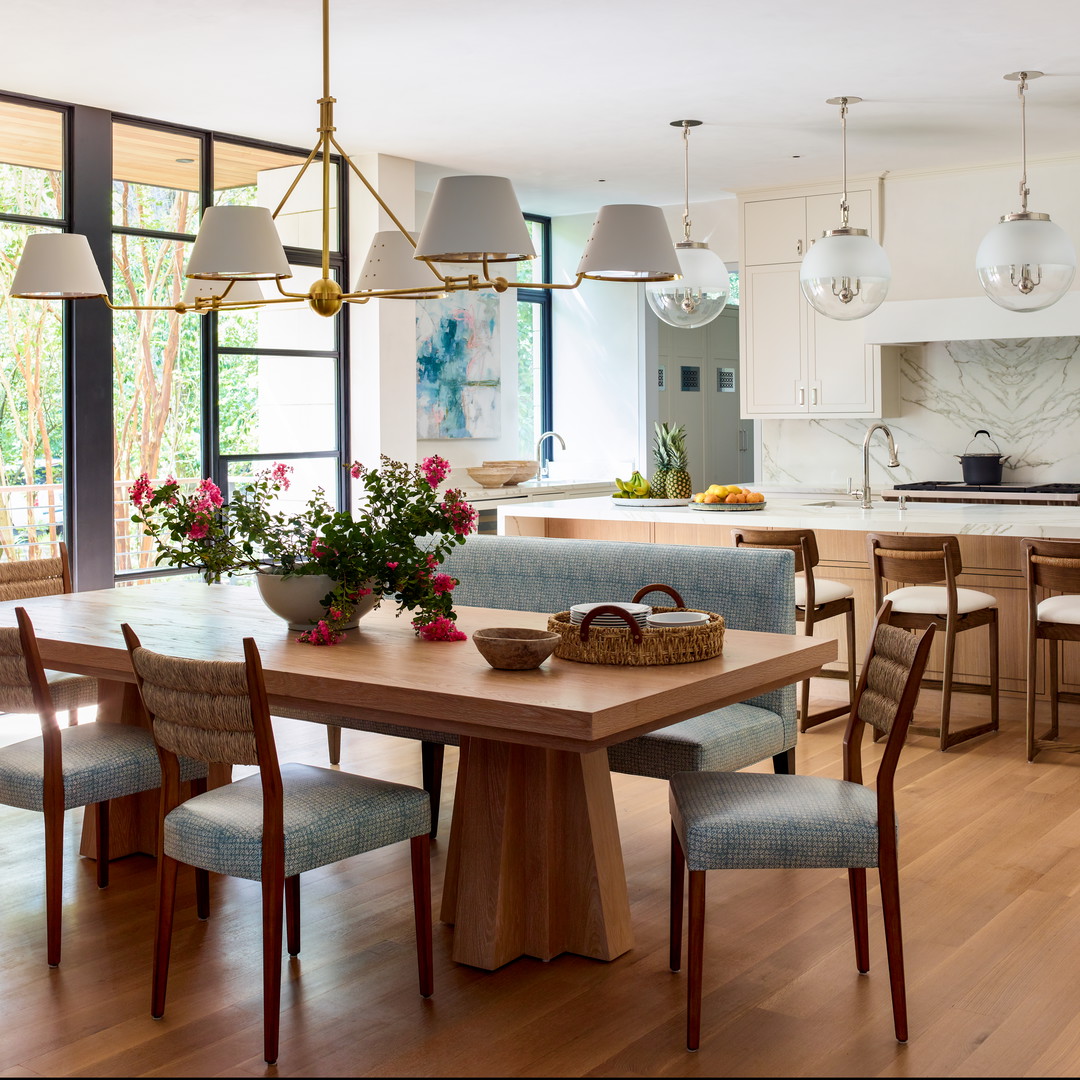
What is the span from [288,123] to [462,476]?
104 inches

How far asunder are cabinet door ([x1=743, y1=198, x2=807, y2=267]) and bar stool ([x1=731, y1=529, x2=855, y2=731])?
326 centimetres

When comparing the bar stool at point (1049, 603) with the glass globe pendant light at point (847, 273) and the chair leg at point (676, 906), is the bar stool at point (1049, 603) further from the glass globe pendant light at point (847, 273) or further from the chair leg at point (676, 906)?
the chair leg at point (676, 906)

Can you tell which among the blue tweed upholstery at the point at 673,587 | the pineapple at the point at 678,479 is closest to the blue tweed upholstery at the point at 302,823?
the blue tweed upholstery at the point at 673,587

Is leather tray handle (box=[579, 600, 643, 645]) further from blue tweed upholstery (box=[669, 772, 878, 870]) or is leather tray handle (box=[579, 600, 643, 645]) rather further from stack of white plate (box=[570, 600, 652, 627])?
blue tweed upholstery (box=[669, 772, 878, 870])

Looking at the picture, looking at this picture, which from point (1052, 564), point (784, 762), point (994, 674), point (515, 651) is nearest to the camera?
point (515, 651)

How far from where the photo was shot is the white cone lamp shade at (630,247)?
3223mm

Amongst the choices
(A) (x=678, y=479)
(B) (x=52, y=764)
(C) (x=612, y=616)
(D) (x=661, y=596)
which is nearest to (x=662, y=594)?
(D) (x=661, y=596)

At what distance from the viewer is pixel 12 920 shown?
310 cm

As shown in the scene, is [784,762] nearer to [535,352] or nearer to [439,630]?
[439,630]

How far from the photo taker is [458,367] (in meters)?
8.11

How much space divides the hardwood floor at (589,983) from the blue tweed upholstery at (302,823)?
13.6 inches

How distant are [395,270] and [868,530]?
237cm

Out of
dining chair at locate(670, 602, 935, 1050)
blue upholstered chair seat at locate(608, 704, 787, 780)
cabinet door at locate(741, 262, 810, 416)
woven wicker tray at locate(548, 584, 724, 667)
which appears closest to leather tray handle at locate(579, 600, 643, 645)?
woven wicker tray at locate(548, 584, 724, 667)

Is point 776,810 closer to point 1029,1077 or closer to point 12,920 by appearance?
point 1029,1077
